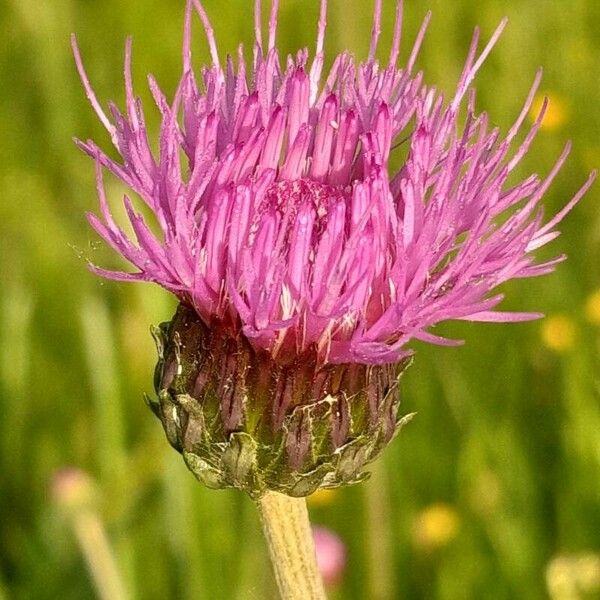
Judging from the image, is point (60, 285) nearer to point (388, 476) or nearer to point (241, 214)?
point (388, 476)

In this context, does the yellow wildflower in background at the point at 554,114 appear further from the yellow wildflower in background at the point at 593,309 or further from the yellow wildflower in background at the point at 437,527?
the yellow wildflower in background at the point at 437,527

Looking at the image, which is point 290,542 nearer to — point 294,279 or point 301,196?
point 294,279

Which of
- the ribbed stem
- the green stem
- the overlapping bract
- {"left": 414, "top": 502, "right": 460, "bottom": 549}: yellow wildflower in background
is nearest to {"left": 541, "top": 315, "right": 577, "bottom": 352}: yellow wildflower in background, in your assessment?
{"left": 414, "top": 502, "right": 460, "bottom": 549}: yellow wildflower in background

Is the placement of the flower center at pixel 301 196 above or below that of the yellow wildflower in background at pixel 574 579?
above

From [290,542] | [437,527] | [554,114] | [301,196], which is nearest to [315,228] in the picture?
[301,196]

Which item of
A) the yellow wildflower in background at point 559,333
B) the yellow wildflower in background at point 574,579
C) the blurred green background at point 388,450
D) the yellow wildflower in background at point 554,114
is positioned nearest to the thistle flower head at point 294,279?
the blurred green background at point 388,450

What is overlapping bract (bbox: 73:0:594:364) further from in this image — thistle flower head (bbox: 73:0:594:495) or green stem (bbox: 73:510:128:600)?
green stem (bbox: 73:510:128:600)
